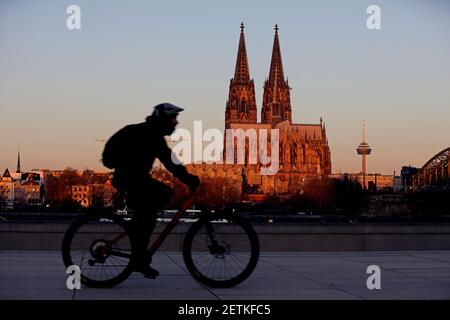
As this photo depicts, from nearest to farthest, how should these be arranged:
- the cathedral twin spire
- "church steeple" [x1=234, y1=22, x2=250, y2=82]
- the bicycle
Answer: the bicycle
the cathedral twin spire
"church steeple" [x1=234, y1=22, x2=250, y2=82]

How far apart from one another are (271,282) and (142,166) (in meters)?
1.57

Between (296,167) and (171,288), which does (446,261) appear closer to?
(171,288)

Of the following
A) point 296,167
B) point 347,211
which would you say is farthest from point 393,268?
point 296,167

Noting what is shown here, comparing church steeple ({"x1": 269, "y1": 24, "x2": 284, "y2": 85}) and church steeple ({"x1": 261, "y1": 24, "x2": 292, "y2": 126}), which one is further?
church steeple ({"x1": 269, "y1": 24, "x2": 284, "y2": 85})

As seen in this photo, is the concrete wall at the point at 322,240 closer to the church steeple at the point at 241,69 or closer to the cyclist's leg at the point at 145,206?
the cyclist's leg at the point at 145,206

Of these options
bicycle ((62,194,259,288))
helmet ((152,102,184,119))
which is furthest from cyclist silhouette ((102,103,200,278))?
bicycle ((62,194,259,288))

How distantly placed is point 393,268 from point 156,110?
3505 mm

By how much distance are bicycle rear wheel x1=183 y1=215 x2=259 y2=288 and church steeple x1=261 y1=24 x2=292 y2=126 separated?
17017 centimetres

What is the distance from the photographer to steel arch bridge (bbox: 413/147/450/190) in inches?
5586

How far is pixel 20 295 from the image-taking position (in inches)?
260

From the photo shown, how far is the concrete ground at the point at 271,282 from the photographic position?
6.77 metres

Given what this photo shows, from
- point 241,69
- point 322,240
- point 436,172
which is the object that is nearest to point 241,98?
point 241,69

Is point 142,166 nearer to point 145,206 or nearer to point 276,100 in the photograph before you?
point 145,206

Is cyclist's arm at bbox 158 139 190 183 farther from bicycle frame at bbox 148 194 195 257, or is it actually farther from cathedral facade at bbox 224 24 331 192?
cathedral facade at bbox 224 24 331 192
